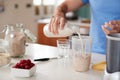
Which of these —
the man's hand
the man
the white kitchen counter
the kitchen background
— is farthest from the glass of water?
the kitchen background

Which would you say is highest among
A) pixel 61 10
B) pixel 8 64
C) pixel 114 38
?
pixel 61 10

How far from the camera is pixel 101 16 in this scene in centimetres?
173

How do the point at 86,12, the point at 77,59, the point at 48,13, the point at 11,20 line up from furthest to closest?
the point at 48,13 → the point at 86,12 → the point at 11,20 → the point at 77,59

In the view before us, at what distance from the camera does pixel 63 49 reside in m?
1.47

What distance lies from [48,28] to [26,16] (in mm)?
3001

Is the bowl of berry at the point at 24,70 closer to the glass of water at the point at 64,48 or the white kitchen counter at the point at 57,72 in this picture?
the white kitchen counter at the point at 57,72

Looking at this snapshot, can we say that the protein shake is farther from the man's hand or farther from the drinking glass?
the man's hand

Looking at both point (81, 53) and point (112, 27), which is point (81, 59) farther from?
point (112, 27)

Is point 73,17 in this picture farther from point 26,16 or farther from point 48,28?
point 48,28

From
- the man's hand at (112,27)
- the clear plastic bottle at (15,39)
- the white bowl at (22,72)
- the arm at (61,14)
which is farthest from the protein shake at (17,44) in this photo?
the man's hand at (112,27)

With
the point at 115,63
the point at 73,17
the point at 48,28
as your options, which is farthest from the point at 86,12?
the point at 115,63

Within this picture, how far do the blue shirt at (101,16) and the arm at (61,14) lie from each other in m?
0.22

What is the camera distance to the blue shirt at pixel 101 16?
1.67 meters

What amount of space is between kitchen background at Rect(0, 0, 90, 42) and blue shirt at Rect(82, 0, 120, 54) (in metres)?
2.41
